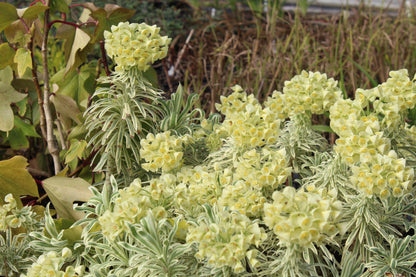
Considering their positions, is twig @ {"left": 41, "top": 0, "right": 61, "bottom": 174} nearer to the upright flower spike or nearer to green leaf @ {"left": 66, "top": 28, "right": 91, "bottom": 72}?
green leaf @ {"left": 66, "top": 28, "right": 91, "bottom": 72}

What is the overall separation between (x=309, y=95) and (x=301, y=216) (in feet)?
1.77

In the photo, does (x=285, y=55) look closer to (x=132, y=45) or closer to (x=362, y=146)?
(x=132, y=45)

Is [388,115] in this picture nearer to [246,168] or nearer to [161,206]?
[246,168]

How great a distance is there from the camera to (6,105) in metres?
1.51

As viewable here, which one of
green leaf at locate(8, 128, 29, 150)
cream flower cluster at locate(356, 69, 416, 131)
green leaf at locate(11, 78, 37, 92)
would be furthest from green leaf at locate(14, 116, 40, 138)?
cream flower cluster at locate(356, 69, 416, 131)

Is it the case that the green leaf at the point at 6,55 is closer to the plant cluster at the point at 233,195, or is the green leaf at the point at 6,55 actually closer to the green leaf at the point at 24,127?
the plant cluster at the point at 233,195

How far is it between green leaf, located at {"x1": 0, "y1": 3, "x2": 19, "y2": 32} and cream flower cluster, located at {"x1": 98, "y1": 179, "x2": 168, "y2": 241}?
2.68 feet

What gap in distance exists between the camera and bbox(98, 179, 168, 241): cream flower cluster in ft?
3.24

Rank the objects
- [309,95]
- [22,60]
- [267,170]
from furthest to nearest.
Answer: [22,60] → [309,95] → [267,170]

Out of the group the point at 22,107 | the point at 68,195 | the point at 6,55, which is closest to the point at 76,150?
the point at 68,195

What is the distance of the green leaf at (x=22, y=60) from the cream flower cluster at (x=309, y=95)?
0.86 m

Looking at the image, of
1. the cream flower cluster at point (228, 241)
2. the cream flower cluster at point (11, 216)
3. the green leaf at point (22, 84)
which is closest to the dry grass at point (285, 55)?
the green leaf at point (22, 84)

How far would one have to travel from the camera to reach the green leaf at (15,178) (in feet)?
4.42

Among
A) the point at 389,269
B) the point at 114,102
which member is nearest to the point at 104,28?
the point at 114,102
